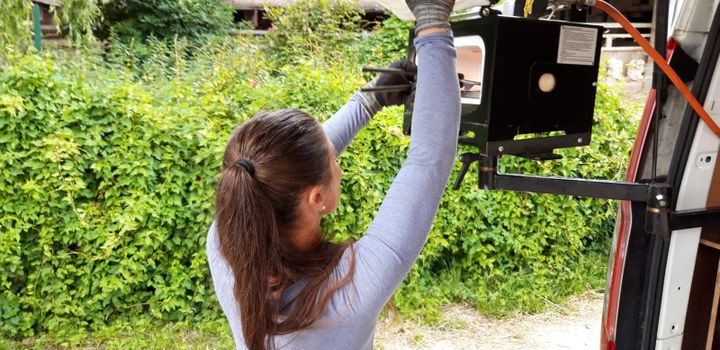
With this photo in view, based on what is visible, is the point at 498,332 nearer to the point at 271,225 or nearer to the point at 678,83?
the point at 678,83

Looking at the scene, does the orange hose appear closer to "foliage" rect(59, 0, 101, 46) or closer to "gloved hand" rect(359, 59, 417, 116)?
"gloved hand" rect(359, 59, 417, 116)

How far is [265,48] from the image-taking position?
7.66 metres

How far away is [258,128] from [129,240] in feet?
9.78

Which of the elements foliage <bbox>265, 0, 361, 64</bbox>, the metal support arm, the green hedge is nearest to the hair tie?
the metal support arm

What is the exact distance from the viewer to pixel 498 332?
4.50 meters

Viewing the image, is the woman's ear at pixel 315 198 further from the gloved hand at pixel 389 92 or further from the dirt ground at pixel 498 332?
the dirt ground at pixel 498 332

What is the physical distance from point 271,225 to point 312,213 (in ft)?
0.38

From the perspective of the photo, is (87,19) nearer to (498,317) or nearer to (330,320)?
(498,317)

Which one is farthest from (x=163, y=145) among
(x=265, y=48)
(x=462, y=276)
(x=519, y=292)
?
(x=265, y=48)

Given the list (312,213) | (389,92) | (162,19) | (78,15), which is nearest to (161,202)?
(389,92)

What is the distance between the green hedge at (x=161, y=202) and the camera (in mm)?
3805

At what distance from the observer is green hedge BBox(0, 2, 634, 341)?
380cm

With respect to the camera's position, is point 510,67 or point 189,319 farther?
point 189,319

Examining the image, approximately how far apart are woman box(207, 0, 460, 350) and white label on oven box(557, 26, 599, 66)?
633mm
